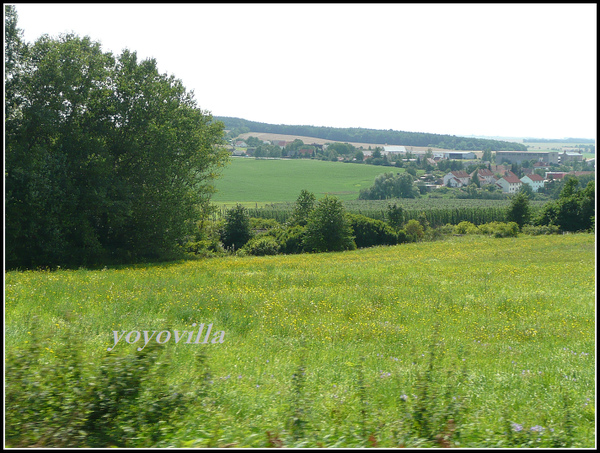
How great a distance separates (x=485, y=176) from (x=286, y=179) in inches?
3309

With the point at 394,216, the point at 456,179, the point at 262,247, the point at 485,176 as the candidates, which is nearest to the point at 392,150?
the point at 456,179

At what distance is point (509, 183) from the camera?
151 m

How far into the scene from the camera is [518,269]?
60.1 ft

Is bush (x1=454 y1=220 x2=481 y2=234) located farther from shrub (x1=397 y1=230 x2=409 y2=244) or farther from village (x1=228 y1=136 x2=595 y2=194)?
village (x1=228 y1=136 x2=595 y2=194)

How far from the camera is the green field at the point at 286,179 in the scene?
365ft

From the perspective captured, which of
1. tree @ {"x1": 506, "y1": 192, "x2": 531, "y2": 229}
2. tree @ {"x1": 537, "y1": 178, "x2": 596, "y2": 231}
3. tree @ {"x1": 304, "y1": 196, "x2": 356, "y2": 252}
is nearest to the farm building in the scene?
tree @ {"x1": 506, "y1": 192, "x2": 531, "y2": 229}

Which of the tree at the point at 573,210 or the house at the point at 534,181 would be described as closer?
the tree at the point at 573,210

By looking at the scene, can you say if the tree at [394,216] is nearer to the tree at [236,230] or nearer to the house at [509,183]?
the tree at [236,230]

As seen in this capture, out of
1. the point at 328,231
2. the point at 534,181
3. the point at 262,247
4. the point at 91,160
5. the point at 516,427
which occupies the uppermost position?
the point at 91,160

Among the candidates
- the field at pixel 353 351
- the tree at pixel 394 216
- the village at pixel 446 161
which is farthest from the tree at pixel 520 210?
the village at pixel 446 161

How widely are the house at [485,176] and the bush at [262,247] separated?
12853 cm

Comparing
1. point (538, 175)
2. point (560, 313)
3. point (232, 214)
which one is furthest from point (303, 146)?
point (560, 313)

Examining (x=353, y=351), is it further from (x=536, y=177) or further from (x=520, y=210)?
(x=536, y=177)

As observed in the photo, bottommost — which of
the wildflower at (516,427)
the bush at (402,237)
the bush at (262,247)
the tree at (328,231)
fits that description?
the bush at (402,237)
